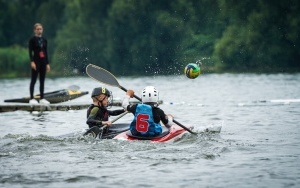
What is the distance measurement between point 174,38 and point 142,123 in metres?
34.5

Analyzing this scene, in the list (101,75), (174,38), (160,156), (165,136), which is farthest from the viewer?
(174,38)

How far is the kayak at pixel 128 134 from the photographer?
13639mm

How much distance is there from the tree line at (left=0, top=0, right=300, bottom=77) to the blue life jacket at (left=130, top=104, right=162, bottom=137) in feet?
104

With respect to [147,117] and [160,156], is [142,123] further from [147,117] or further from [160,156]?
[160,156]

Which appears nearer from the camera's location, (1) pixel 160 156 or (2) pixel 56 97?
(1) pixel 160 156

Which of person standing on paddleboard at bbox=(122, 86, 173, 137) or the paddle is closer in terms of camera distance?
person standing on paddleboard at bbox=(122, 86, 173, 137)

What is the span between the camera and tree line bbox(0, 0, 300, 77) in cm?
4675

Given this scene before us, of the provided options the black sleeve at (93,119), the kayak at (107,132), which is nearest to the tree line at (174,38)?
the kayak at (107,132)

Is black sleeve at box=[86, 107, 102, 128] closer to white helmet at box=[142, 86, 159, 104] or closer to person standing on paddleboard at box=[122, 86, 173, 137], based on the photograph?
person standing on paddleboard at box=[122, 86, 173, 137]

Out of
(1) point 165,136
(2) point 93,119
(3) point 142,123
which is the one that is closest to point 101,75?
(2) point 93,119

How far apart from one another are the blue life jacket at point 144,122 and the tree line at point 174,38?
1246 inches

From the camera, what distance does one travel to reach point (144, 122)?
13.6m

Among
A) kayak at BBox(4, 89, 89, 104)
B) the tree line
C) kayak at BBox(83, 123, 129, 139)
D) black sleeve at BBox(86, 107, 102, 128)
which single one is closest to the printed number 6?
kayak at BBox(83, 123, 129, 139)

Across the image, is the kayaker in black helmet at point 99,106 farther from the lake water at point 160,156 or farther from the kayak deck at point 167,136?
the kayak deck at point 167,136
